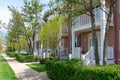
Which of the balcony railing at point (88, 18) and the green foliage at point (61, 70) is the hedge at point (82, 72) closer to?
the green foliage at point (61, 70)

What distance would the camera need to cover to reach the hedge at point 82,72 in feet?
27.6

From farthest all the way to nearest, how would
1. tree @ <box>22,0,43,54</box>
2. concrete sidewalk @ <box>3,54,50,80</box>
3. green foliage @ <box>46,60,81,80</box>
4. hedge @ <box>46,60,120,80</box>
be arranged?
tree @ <box>22,0,43,54</box> → concrete sidewalk @ <box>3,54,50,80</box> → green foliage @ <box>46,60,81,80</box> → hedge @ <box>46,60,120,80</box>

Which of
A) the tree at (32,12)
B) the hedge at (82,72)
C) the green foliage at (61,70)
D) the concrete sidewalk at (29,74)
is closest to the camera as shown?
the hedge at (82,72)

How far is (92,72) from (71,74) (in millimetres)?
2628

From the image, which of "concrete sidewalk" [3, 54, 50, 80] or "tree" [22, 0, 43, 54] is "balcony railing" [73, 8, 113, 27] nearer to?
"concrete sidewalk" [3, 54, 50, 80]

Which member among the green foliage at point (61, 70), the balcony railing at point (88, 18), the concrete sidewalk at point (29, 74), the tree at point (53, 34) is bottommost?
the concrete sidewalk at point (29, 74)

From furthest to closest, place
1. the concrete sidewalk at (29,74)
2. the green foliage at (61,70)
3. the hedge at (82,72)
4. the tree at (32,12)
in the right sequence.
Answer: the tree at (32,12), the concrete sidewalk at (29,74), the green foliage at (61,70), the hedge at (82,72)

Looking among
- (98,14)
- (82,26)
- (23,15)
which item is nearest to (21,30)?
(23,15)

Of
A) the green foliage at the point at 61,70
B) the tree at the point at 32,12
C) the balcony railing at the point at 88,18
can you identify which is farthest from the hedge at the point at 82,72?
the tree at the point at 32,12

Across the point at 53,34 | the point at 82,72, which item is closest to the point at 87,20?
the point at 53,34

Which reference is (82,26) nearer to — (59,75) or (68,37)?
(68,37)

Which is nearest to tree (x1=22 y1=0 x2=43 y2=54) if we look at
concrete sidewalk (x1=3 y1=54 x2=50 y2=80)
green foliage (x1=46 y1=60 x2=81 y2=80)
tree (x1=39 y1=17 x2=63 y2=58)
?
tree (x1=39 y1=17 x2=63 y2=58)

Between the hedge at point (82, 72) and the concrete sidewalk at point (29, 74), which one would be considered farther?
the concrete sidewalk at point (29, 74)

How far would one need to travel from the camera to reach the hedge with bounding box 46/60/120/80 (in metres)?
8.42
